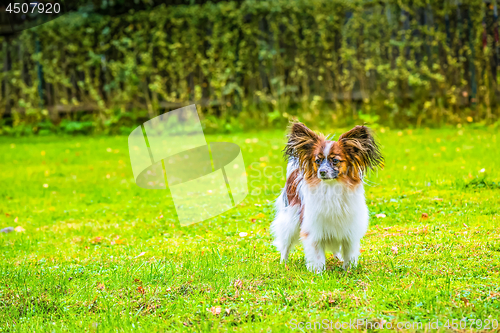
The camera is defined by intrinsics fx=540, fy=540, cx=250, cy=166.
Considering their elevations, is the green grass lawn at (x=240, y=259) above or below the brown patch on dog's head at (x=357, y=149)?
below

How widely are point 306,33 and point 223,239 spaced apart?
8.72 metres

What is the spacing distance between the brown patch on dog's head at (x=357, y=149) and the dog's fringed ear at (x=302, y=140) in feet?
0.74

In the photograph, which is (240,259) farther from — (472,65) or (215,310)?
(472,65)

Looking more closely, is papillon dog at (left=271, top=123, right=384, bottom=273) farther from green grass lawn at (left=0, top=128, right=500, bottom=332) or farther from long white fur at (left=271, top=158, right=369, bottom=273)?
green grass lawn at (left=0, top=128, right=500, bottom=332)

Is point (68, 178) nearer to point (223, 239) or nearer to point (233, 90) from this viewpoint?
point (223, 239)

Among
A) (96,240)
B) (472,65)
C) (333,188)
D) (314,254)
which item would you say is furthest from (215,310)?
(472,65)

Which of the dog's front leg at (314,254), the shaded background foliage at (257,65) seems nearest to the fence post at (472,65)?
the shaded background foliage at (257,65)

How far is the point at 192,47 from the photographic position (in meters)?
14.1

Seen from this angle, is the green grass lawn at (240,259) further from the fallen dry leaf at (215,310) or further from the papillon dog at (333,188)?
the papillon dog at (333,188)

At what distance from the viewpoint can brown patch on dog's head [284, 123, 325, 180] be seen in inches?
170

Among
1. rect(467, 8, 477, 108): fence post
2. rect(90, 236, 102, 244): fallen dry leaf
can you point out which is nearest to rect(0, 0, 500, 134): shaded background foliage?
rect(467, 8, 477, 108): fence post

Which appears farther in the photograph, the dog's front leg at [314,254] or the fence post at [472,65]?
the fence post at [472,65]

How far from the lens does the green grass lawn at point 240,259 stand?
11.7 ft

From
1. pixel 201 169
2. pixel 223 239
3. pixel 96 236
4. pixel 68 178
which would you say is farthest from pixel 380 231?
pixel 68 178
